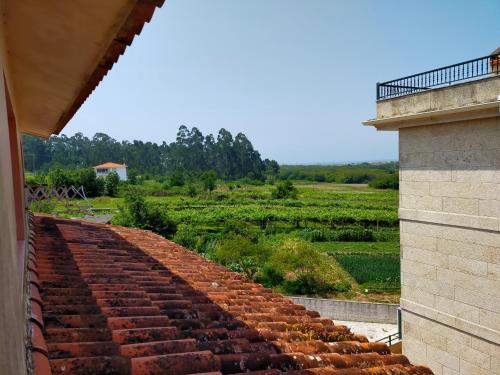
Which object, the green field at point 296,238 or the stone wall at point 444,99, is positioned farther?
the green field at point 296,238

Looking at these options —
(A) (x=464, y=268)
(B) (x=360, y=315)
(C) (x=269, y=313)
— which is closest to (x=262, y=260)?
(B) (x=360, y=315)

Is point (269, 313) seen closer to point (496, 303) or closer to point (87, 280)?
point (87, 280)

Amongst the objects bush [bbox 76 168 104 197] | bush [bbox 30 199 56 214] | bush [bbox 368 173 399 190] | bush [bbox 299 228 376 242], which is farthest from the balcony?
bush [bbox 368 173 399 190]

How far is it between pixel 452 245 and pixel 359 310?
37.7ft

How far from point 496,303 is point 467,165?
1.96 metres

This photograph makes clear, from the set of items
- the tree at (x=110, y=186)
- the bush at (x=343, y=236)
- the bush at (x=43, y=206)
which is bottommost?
the bush at (x=343, y=236)

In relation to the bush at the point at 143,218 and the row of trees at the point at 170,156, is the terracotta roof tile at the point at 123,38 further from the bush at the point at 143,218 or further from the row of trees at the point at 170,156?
the row of trees at the point at 170,156

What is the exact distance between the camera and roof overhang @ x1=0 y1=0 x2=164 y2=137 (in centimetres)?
203

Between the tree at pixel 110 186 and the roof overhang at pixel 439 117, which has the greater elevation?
the roof overhang at pixel 439 117

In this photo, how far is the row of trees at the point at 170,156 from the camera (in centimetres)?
9950

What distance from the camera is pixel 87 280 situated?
3803 mm

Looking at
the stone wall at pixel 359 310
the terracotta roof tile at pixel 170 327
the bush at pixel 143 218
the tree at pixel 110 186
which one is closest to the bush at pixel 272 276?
the stone wall at pixel 359 310

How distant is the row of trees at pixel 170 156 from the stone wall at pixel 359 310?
258ft

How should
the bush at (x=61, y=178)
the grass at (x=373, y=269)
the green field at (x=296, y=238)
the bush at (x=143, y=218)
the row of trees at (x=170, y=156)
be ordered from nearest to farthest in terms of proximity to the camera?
the green field at (x=296, y=238), the grass at (x=373, y=269), the bush at (x=143, y=218), the bush at (x=61, y=178), the row of trees at (x=170, y=156)
